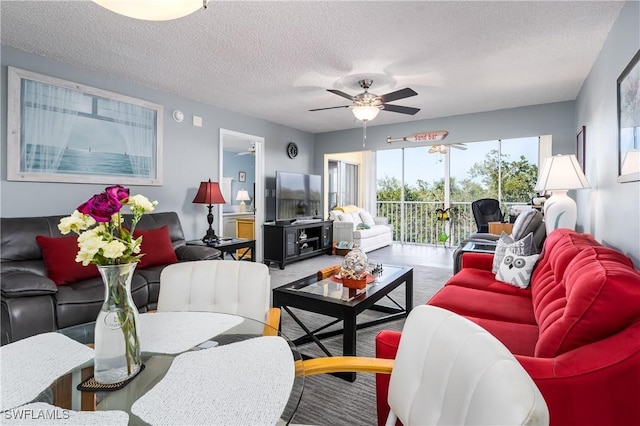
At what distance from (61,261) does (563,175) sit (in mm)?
4050

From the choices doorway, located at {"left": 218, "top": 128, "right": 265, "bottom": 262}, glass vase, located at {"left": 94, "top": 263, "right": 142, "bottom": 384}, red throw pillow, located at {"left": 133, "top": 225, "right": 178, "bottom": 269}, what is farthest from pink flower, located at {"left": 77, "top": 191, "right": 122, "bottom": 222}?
doorway, located at {"left": 218, "top": 128, "right": 265, "bottom": 262}

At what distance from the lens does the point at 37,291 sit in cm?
213

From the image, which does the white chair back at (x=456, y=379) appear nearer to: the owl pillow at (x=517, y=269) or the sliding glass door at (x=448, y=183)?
the owl pillow at (x=517, y=269)

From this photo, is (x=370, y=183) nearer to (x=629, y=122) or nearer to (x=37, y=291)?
(x=629, y=122)

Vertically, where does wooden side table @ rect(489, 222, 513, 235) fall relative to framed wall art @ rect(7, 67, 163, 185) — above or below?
below

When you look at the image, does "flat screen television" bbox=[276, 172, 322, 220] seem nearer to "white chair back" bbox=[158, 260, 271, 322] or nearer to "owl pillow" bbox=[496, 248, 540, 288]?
"owl pillow" bbox=[496, 248, 540, 288]

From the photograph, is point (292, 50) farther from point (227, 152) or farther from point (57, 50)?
point (227, 152)

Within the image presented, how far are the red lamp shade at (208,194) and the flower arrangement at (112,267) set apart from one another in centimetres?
324

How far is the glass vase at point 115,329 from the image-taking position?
36.3 inches

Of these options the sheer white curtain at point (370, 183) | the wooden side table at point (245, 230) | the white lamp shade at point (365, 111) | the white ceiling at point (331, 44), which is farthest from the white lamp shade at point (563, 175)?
the sheer white curtain at point (370, 183)

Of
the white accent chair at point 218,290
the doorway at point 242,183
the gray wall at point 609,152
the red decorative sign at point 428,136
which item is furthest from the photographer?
the doorway at point 242,183

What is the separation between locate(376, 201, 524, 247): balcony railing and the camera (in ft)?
24.0

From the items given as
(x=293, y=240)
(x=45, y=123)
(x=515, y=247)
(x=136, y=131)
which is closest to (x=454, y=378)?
(x=515, y=247)

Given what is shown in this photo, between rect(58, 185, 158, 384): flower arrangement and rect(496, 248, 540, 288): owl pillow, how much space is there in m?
2.40
